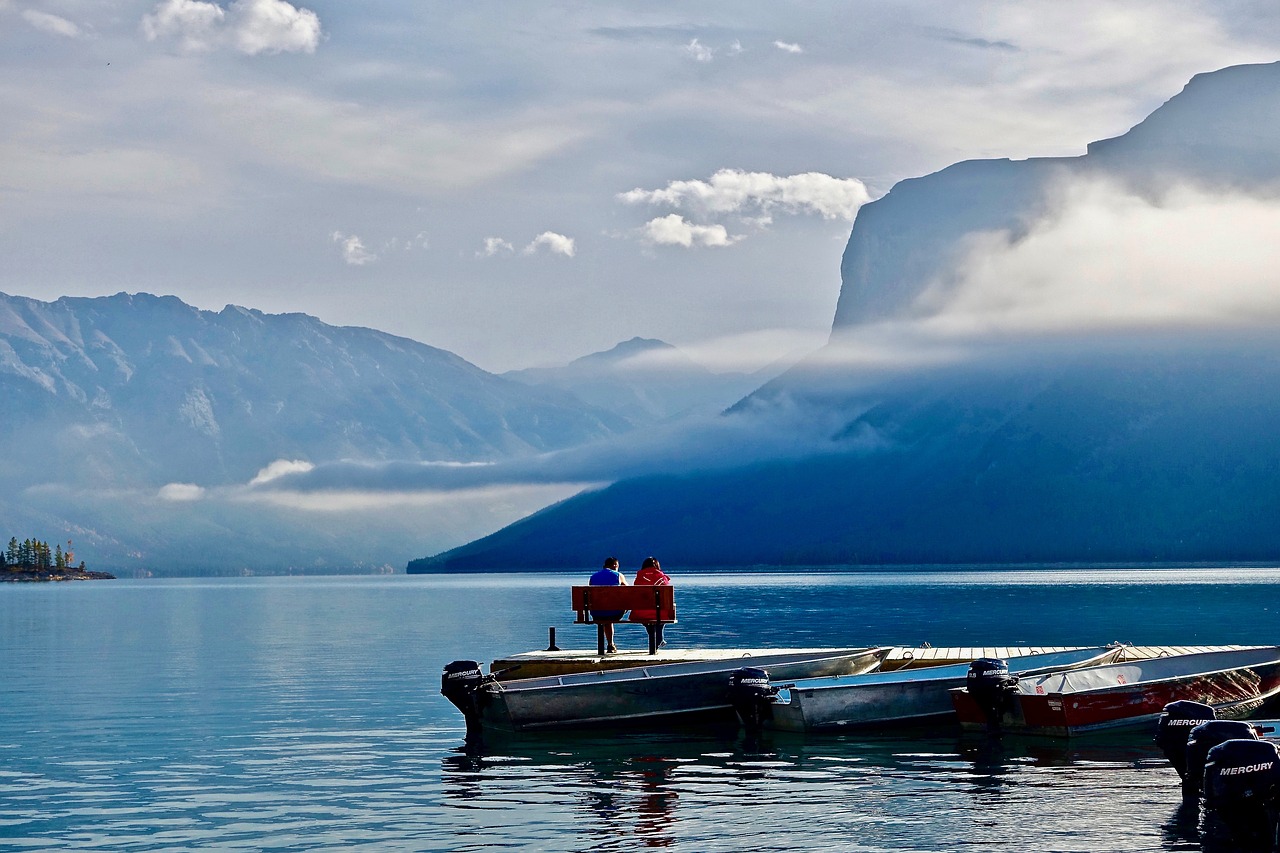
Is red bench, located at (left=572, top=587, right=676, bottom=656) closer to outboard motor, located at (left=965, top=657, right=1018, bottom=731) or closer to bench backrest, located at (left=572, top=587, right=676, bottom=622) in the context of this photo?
bench backrest, located at (left=572, top=587, right=676, bottom=622)

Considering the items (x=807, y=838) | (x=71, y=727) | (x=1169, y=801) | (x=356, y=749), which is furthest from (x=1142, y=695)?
(x=71, y=727)

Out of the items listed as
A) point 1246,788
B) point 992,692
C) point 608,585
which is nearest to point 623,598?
point 608,585

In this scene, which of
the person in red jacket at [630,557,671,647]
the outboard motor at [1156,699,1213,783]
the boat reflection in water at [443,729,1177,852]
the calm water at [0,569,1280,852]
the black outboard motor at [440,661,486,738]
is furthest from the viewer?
the person in red jacket at [630,557,671,647]

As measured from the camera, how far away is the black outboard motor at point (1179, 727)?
32.0 meters

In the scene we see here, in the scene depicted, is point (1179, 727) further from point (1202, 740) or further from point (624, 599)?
point (624, 599)

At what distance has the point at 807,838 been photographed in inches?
1110

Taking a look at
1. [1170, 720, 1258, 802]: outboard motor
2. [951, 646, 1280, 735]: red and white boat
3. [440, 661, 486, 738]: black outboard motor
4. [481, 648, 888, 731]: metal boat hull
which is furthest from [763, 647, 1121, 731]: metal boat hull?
[1170, 720, 1258, 802]: outboard motor

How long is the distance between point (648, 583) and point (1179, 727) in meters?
19.4

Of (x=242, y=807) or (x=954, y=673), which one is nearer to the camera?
(x=242, y=807)

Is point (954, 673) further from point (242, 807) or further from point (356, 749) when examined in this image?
point (242, 807)

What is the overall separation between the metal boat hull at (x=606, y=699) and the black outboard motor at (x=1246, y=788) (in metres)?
18.2

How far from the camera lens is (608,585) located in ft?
157

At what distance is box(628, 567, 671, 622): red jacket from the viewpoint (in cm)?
4728

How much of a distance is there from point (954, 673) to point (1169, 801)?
13.1 metres
